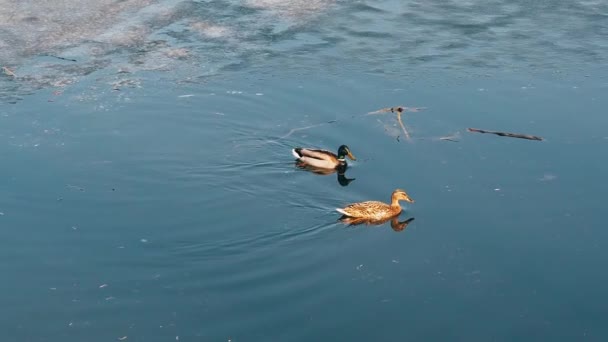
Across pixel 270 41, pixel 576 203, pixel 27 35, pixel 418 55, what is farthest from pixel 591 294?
pixel 27 35

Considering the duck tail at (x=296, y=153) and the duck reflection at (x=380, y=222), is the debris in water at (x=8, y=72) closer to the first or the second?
the duck tail at (x=296, y=153)

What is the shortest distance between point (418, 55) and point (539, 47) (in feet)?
7.00

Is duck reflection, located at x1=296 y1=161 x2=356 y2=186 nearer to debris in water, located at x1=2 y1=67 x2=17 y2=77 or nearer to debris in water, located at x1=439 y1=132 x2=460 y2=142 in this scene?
debris in water, located at x1=439 y1=132 x2=460 y2=142

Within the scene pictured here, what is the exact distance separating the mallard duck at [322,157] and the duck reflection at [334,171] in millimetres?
38

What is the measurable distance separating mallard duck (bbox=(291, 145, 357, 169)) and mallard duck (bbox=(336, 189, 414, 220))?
1201 mm

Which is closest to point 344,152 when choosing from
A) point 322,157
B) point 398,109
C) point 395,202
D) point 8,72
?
point 322,157

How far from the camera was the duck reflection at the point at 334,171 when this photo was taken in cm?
1224

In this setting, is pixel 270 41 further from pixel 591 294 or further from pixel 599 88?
pixel 591 294

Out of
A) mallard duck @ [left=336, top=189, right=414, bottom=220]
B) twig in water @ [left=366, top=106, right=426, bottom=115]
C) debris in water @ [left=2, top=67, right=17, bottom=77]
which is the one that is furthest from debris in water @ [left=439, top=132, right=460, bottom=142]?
debris in water @ [left=2, top=67, right=17, bottom=77]

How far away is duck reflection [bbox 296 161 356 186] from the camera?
1224cm

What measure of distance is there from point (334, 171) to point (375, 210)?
1356 millimetres

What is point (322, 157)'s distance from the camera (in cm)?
1230

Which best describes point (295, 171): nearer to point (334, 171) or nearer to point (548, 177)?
point (334, 171)

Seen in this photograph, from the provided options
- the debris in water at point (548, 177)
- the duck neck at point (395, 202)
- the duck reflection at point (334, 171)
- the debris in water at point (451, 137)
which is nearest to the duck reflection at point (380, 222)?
the duck neck at point (395, 202)
